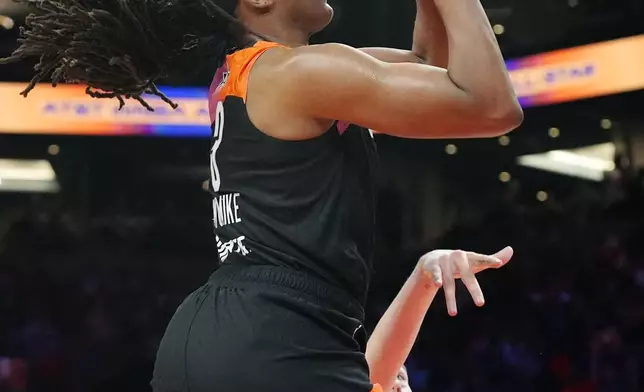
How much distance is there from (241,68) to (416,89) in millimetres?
334

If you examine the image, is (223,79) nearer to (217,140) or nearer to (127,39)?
(217,140)

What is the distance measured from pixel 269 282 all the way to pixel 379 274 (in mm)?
6005

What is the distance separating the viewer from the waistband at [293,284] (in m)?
1.47

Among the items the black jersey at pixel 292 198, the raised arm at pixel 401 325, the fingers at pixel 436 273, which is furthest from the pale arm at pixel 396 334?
the black jersey at pixel 292 198

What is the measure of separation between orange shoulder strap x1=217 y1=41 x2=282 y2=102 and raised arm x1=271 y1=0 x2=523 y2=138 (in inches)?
4.1

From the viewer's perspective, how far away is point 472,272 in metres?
1.79

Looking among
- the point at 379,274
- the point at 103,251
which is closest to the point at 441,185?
the point at 379,274

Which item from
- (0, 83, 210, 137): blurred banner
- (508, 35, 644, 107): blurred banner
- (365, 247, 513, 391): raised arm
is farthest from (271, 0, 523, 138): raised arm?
(0, 83, 210, 137): blurred banner

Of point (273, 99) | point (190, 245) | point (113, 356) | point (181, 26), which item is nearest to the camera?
point (273, 99)

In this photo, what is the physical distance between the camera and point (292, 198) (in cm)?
149

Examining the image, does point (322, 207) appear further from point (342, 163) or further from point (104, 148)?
point (104, 148)

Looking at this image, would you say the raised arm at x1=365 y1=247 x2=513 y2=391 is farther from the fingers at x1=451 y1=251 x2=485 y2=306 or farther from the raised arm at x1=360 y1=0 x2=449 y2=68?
the raised arm at x1=360 y1=0 x2=449 y2=68

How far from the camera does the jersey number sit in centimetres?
158

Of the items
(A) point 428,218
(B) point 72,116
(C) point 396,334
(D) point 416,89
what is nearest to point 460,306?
(A) point 428,218
